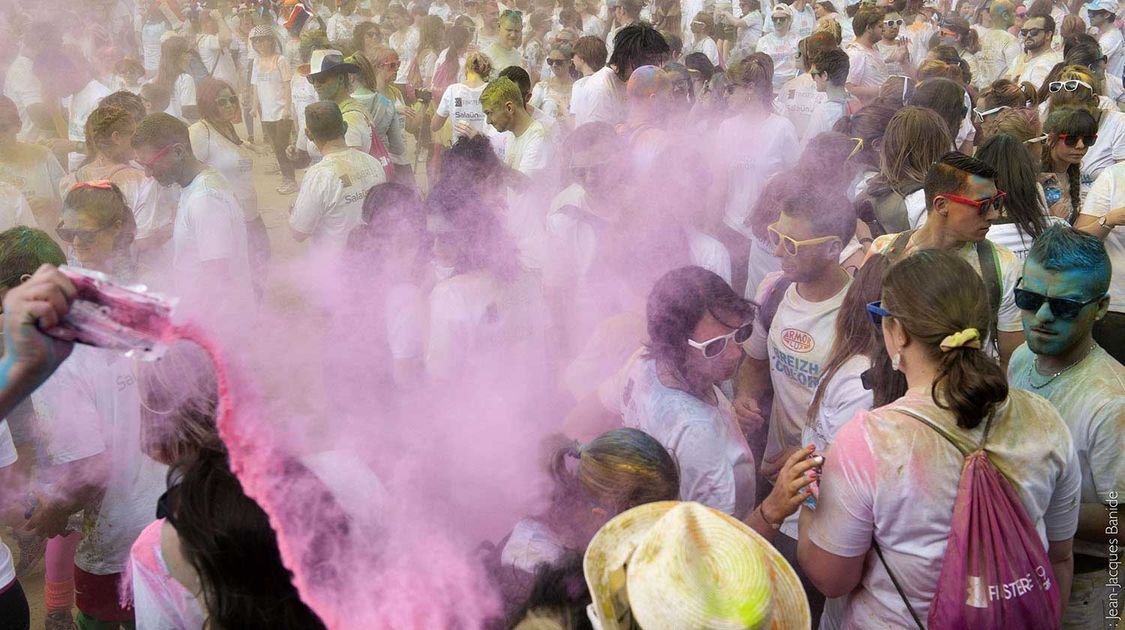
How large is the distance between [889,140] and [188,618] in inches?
144

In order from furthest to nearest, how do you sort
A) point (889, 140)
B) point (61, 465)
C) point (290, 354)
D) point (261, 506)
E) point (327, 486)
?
1. point (889, 140)
2. point (290, 354)
3. point (61, 465)
4. point (327, 486)
5. point (261, 506)

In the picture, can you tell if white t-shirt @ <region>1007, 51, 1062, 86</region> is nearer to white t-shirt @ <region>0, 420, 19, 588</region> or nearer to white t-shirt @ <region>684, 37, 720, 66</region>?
white t-shirt @ <region>684, 37, 720, 66</region>

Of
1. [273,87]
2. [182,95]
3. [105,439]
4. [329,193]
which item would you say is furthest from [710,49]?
[105,439]

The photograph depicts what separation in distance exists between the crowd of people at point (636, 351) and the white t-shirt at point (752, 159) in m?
0.02

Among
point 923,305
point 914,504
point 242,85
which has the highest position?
point 923,305

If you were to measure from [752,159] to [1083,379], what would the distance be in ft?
11.0

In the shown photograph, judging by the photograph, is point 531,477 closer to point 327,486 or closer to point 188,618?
point 327,486

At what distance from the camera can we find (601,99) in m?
6.53

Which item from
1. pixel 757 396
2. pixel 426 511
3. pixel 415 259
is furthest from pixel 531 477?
pixel 415 259

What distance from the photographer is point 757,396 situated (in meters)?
3.46

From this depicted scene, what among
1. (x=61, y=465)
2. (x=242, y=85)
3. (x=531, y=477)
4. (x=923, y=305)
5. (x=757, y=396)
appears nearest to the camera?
(x=923, y=305)

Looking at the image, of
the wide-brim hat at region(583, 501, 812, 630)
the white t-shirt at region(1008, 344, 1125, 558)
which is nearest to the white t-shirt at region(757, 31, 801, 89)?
the white t-shirt at region(1008, 344, 1125, 558)

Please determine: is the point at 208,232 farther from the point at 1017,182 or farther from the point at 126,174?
the point at 1017,182

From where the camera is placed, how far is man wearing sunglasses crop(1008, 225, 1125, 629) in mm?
2314
